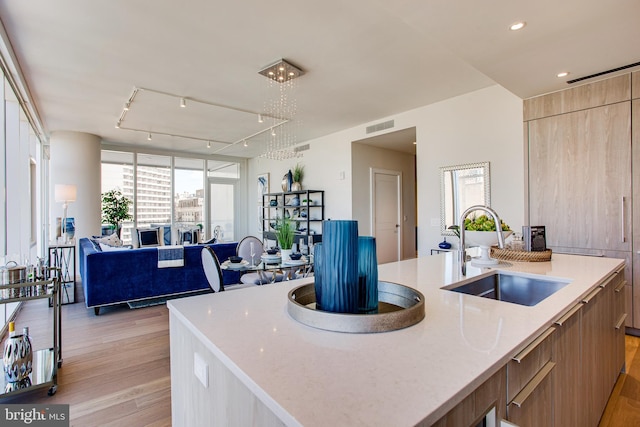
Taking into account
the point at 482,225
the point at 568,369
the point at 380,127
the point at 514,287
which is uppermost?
the point at 380,127

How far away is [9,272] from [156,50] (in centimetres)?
240

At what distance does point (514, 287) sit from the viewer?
1.88 m

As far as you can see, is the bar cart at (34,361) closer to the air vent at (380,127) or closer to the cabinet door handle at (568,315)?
the cabinet door handle at (568,315)

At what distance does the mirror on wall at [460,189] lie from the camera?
14.1 feet

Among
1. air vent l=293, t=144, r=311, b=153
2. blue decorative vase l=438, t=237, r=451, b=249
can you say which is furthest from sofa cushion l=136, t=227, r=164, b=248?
blue decorative vase l=438, t=237, r=451, b=249

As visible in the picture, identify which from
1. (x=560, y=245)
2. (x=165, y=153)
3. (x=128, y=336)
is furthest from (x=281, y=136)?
(x=560, y=245)

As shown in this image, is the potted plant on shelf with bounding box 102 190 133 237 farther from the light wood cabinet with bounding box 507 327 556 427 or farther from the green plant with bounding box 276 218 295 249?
the light wood cabinet with bounding box 507 327 556 427

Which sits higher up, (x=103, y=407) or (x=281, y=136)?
(x=281, y=136)

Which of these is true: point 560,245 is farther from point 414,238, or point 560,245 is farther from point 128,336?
point 128,336

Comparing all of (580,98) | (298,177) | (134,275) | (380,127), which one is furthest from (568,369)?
(298,177)

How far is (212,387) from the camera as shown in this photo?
95 cm

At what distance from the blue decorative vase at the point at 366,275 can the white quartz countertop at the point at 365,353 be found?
15 cm

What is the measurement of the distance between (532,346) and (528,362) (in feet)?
0.17

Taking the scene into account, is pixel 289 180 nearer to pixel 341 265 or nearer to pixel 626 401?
pixel 626 401
